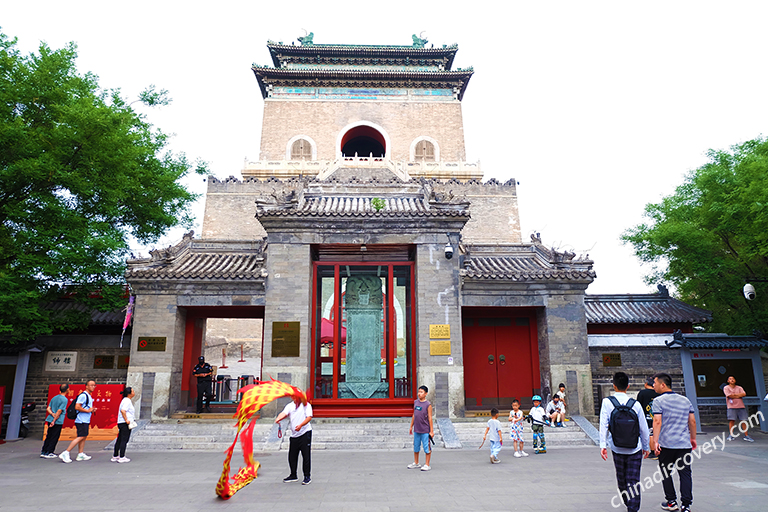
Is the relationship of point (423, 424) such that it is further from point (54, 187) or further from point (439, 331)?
point (54, 187)

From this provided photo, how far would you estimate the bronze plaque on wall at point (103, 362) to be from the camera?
44.7 feet

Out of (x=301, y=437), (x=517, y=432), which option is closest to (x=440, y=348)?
(x=517, y=432)

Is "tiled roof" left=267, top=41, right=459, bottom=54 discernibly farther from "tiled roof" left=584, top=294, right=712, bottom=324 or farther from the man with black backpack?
the man with black backpack

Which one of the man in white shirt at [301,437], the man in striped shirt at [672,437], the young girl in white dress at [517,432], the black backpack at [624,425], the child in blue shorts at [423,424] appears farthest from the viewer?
the young girl in white dress at [517,432]

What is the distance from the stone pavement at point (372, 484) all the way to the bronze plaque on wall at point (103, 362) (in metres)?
3.52

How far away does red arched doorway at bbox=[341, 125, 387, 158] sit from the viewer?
35.8 meters

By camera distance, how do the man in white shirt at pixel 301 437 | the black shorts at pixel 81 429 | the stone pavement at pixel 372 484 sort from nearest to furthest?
the stone pavement at pixel 372 484, the man in white shirt at pixel 301 437, the black shorts at pixel 81 429

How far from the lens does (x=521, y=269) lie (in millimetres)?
14836

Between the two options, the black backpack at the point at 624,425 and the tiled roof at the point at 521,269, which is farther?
the tiled roof at the point at 521,269

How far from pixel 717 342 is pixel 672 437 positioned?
8.77 meters

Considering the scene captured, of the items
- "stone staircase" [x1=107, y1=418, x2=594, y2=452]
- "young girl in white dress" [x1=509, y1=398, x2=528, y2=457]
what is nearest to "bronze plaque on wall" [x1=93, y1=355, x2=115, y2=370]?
"stone staircase" [x1=107, y1=418, x2=594, y2=452]

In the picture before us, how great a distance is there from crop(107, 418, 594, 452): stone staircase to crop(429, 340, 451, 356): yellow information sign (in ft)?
5.30

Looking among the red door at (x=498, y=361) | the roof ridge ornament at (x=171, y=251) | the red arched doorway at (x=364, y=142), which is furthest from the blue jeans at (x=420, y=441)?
the red arched doorway at (x=364, y=142)

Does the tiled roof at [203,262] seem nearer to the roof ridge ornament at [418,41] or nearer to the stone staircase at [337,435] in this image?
the stone staircase at [337,435]
